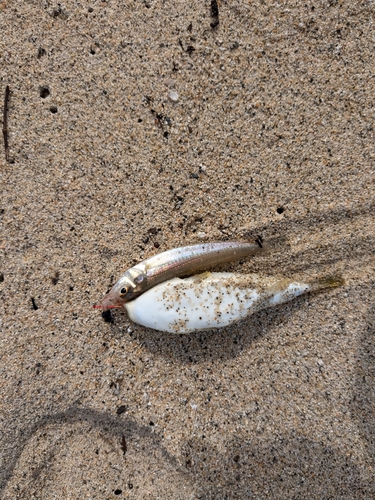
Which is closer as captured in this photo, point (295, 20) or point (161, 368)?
point (295, 20)

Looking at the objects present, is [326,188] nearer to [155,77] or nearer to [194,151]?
[194,151]

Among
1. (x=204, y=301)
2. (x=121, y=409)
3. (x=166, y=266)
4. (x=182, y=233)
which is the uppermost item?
(x=182, y=233)

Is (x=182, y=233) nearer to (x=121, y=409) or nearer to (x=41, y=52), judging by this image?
(x=121, y=409)

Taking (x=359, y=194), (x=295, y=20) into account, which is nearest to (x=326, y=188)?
(x=359, y=194)

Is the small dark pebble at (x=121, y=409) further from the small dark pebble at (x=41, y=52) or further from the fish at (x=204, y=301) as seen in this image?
the small dark pebble at (x=41, y=52)

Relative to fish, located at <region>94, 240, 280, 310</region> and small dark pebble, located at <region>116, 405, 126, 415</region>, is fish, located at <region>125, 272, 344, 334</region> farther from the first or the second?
small dark pebble, located at <region>116, 405, 126, 415</region>

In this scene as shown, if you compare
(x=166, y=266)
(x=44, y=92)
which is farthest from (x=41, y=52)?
(x=166, y=266)

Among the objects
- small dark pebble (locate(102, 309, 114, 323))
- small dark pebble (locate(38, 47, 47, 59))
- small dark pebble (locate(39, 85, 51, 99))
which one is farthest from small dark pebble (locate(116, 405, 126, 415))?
small dark pebble (locate(38, 47, 47, 59))
